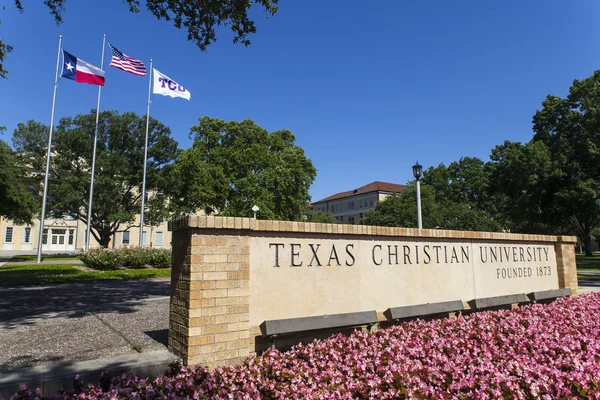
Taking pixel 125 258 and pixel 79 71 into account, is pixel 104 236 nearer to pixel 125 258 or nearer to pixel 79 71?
pixel 79 71

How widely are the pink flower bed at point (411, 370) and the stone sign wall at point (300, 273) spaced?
43 cm

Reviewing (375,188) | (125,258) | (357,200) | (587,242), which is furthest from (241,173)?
(357,200)

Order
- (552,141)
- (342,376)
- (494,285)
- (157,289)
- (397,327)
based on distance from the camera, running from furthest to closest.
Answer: (552,141) → (157,289) → (494,285) → (397,327) → (342,376)

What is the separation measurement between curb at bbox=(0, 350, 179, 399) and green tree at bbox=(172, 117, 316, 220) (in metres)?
27.3

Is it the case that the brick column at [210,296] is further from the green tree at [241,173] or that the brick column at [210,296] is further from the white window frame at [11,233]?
the white window frame at [11,233]

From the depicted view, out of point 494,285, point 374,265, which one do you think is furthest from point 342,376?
point 494,285

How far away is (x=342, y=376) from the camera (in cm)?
352

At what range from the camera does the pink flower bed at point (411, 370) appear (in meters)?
3.11

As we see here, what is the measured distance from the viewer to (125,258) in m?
19.4

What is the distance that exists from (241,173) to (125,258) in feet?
50.8

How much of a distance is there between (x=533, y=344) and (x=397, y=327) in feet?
5.04

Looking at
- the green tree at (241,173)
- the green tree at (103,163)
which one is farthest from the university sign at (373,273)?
the green tree at (103,163)

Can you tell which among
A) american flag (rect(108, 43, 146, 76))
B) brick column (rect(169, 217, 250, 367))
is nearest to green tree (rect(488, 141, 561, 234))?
american flag (rect(108, 43, 146, 76))

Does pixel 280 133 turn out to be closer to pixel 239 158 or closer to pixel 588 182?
pixel 239 158
